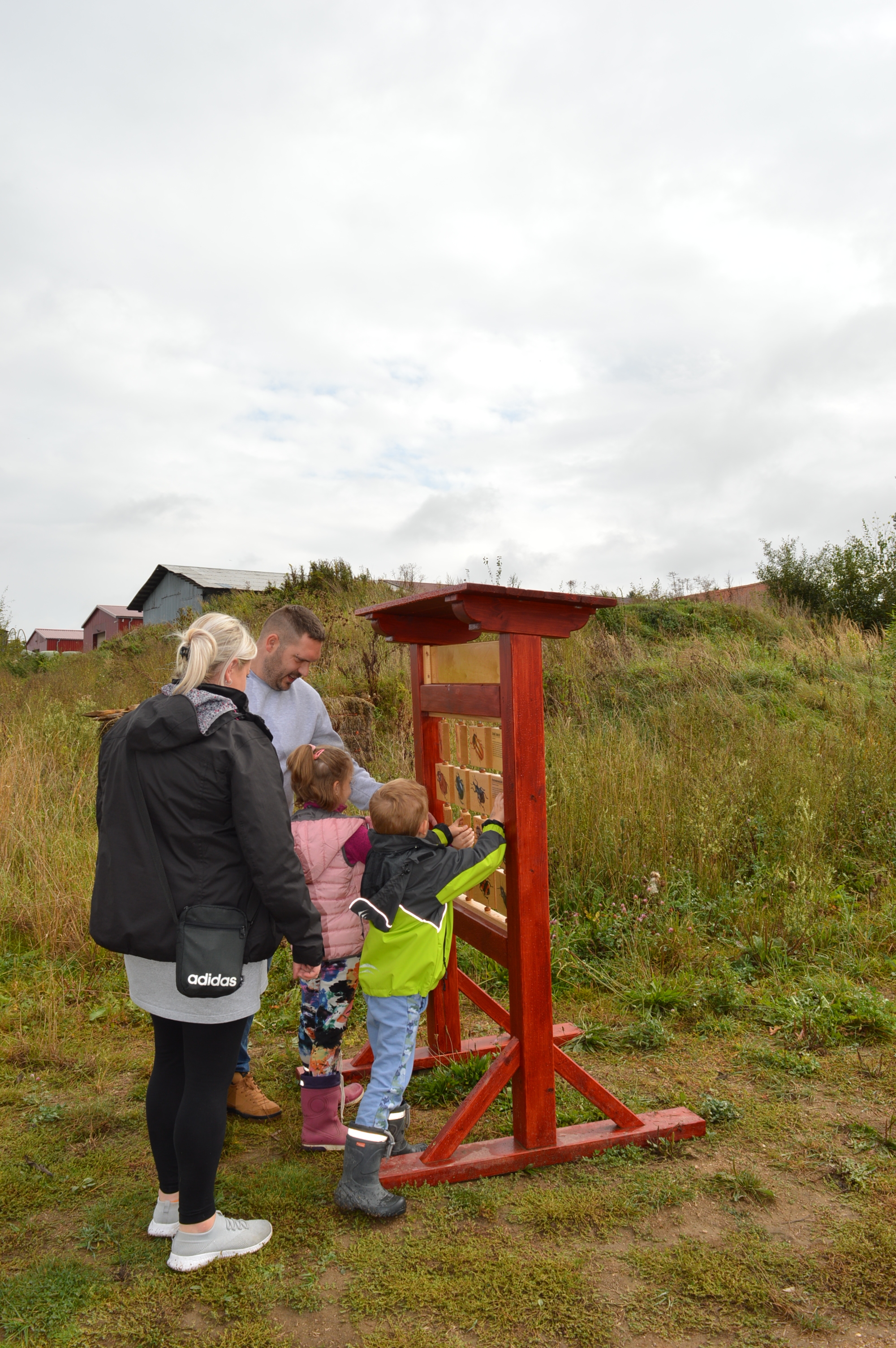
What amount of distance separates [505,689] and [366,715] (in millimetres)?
6398

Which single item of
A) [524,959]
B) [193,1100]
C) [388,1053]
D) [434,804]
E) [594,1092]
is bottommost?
[594,1092]

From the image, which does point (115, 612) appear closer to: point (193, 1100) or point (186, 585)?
point (186, 585)

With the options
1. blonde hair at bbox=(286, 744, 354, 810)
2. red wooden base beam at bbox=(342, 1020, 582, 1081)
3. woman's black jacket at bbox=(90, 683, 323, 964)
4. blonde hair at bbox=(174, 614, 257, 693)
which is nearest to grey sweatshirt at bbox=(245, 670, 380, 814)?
blonde hair at bbox=(286, 744, 354, 810)

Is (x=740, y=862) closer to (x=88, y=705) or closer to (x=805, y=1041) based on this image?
(x=805, y=1041)

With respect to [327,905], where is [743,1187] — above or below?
below

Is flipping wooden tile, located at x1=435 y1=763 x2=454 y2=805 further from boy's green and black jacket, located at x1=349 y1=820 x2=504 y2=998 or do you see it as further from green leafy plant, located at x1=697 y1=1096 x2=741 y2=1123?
green leafy plant, located at x1=697 y1=1096 x2=741 y2=1123

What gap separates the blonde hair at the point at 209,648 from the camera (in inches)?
102

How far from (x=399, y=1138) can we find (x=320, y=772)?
1531 millimetres

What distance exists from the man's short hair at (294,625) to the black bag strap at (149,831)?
46.9 inches

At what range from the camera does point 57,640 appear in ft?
201

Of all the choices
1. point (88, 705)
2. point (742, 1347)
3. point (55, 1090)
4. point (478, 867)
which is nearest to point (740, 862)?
point (478, 867)

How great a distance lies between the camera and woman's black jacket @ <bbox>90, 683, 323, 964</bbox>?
247 cm

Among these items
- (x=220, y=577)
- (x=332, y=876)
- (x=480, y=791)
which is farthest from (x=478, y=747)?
(x=220, y=577)

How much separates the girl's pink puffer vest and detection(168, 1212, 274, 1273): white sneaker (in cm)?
91
